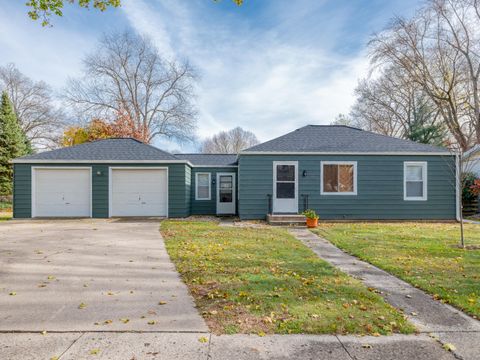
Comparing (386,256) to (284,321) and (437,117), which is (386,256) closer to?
(284,321)

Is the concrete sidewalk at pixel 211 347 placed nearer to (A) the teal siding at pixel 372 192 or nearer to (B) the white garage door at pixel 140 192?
(A) the teal siding at pixel 372 192

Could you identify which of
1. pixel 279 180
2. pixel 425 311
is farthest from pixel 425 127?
pixel 425 311

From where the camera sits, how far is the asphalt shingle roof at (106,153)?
13039mm

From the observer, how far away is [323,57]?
13.9 meters

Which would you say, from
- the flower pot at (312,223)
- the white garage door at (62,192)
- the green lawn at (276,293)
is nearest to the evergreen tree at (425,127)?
the flower pot at (312,223)

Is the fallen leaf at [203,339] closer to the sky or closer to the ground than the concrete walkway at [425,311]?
closer to the sky

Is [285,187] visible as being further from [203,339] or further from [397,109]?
[397,109]

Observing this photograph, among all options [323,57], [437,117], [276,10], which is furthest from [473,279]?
[437,117]

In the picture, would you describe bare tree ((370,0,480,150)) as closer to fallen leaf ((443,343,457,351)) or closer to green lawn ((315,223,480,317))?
green lawn ((315,223,480,317))

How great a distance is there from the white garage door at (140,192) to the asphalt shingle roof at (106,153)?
611 millimetres

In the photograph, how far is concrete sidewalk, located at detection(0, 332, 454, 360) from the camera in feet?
8.30

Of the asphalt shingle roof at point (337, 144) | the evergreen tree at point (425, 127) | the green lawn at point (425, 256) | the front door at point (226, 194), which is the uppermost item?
the evergreen tree at point (425, 127)

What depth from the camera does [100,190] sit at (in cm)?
1302

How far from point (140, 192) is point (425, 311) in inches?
462
